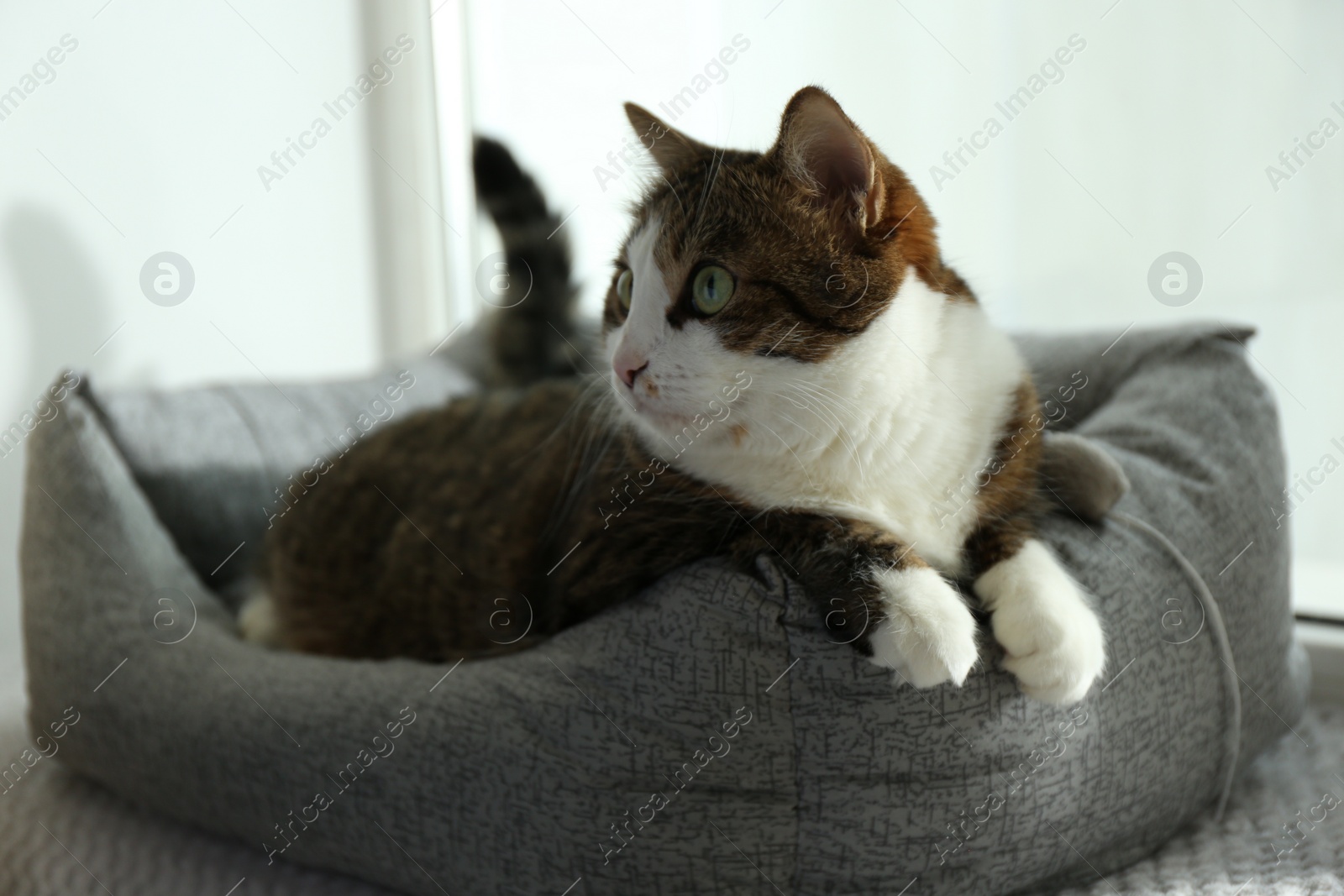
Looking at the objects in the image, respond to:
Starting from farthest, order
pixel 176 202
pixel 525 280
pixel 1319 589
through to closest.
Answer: pixel 176 202 < pixel 525 280 < pixel 1319 589

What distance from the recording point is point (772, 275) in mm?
888

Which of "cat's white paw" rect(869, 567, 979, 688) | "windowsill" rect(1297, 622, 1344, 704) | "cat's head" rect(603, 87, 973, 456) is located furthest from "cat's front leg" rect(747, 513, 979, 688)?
"windowsill" rect(1297, 622, 1344, 704)

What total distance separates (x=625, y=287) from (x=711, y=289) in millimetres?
168

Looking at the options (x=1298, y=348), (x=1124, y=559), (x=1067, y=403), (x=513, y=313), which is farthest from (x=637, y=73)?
(x=1124, y=559)

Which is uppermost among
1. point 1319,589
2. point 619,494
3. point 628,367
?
point 1319,589

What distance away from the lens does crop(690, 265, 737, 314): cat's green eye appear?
90 centimetres

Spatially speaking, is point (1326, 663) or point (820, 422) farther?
point (1326, 663)

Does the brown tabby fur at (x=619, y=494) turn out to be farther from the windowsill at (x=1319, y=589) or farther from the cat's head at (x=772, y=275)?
the windowsill at (x=1319, y=589)

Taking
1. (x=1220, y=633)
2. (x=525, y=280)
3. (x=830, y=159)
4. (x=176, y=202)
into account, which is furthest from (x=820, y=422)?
(x=176, y=202)

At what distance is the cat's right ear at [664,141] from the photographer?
108cm

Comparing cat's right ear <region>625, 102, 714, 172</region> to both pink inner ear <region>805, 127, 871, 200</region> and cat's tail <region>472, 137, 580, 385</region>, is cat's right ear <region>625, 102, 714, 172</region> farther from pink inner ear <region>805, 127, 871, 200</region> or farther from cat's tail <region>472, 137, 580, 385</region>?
cat's tail <region>472, 137, 580, 385</region>

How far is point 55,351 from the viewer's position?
1.81m

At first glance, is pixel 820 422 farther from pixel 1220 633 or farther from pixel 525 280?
pixel 525 280

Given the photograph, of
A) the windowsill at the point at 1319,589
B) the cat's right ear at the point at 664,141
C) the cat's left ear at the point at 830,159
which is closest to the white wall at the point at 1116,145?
the windowsill at the point at 1319,589
